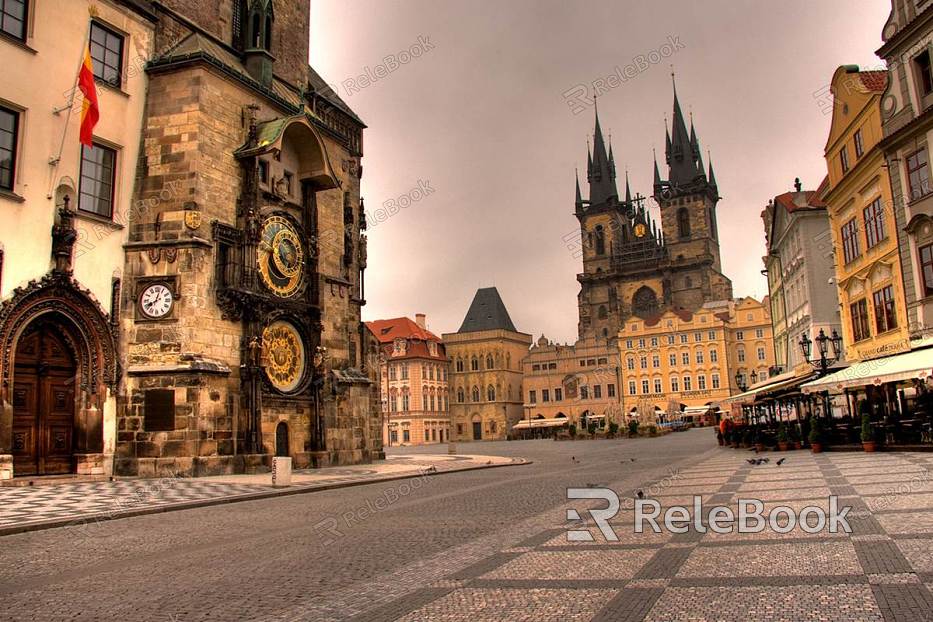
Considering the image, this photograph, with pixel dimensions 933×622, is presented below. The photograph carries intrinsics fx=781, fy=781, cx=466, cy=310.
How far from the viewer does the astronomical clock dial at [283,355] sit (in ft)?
78.8

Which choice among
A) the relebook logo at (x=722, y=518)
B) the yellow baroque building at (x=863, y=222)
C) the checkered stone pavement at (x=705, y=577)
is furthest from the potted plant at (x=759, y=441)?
the checkered stone pavement at (x=705, y=577)

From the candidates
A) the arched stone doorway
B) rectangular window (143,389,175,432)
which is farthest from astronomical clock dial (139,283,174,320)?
rectangular window (143,389,175,432)

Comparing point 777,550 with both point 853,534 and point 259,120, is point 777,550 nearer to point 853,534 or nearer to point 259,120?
point 853,534

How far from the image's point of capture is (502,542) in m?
8.98

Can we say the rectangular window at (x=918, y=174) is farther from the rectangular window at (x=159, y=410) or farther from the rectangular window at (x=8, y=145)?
the rectangular window at (x=8, y=145)

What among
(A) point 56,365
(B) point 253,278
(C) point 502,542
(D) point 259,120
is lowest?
(C) point 502,542

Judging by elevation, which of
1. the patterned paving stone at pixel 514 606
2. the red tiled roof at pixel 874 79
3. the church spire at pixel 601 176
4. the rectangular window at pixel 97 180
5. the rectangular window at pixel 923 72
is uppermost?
the church spire at pixel 601 176

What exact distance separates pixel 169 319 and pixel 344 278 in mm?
9036

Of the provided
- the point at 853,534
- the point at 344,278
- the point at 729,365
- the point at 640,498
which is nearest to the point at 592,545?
the point at 853,534

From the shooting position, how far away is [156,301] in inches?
841

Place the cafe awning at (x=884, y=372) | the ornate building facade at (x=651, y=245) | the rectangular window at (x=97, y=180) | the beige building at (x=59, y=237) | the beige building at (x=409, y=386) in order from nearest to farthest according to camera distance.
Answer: the cafe awning at (x=884, y=372)
the beige building at (x=59, y=237)
the rectangular window at (x=97, y=180)
the beige building at (x=409, y=386)
the ornate building facade at (x=651, y=245)

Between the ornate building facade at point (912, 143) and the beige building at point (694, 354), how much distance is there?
68.3 m

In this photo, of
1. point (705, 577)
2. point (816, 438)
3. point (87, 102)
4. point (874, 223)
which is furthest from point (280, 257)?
point (874, 223)

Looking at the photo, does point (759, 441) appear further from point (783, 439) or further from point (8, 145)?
point (8, 145)
